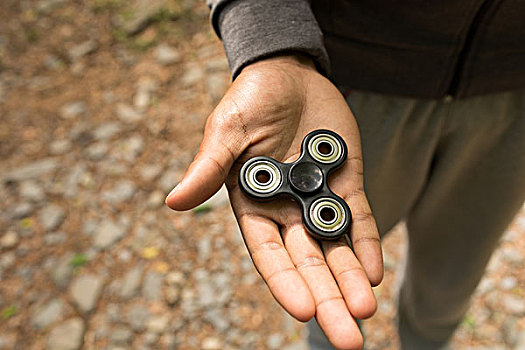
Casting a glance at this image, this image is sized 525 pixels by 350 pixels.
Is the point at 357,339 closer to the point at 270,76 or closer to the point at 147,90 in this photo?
the point at 270,76

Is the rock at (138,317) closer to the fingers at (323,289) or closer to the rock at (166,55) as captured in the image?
the fingers at (323,289)

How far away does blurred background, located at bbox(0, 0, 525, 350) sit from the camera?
9.52 feet

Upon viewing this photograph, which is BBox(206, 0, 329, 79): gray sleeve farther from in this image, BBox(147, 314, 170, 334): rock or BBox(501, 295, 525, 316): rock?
BBox(501, 295, 525, 316): rock

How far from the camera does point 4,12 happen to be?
15.3ft

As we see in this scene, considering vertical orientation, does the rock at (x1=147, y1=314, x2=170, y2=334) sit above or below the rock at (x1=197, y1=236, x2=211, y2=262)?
below

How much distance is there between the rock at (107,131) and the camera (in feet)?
12.3

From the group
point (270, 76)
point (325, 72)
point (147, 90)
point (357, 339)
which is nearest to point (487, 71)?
point (325, 72)

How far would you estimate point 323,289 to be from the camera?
4.36ft

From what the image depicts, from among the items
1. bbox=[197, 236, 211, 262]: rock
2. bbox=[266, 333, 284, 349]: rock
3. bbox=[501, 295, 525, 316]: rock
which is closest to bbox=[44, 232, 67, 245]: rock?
bbox=[197, 236, 211, 262]: rock

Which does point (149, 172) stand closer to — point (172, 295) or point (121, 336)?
point (172, 295)

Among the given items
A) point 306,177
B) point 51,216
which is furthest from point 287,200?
point 51,216

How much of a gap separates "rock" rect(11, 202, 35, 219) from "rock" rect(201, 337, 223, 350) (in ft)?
4.95

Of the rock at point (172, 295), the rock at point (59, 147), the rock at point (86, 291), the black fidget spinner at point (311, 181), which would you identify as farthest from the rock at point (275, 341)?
the rock at point (59, 147)

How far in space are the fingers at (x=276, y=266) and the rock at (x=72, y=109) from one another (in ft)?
9.24
